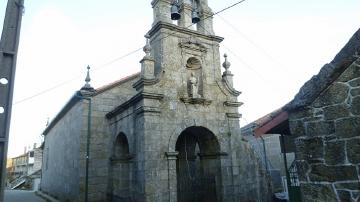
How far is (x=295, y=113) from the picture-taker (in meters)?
4.26

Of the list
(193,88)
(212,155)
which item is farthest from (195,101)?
(212,155)

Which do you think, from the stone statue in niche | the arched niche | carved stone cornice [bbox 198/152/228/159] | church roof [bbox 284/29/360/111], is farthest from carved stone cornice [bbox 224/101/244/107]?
church roof [bbox 284/29/360/111]

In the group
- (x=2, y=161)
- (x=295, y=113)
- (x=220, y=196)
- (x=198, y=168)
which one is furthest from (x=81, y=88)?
(x=295, y=113)

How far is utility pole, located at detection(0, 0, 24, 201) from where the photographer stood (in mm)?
3293

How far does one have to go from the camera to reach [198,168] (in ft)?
35.1

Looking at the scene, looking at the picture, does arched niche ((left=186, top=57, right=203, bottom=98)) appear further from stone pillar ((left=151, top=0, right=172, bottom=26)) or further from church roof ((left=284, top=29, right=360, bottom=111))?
church roof ((left=284, top=29, right=360, bottom=111))

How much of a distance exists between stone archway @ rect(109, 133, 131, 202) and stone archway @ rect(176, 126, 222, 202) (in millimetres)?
1921

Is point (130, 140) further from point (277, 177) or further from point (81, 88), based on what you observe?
point (277, 177)

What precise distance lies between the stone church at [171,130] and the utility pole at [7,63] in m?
4.62

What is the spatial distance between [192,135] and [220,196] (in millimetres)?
2662

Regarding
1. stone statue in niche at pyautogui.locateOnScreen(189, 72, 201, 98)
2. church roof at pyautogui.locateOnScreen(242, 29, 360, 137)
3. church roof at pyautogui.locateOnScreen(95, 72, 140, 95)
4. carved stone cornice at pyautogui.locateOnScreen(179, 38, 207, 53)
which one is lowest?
church roof at pyautogui.locateOnScreen(242, 29, 360, 137)

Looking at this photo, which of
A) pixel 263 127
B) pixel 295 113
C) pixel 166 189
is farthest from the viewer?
pixel 166 189

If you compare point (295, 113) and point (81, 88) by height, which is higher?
point (81, 88)

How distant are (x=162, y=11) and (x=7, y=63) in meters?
6.60
